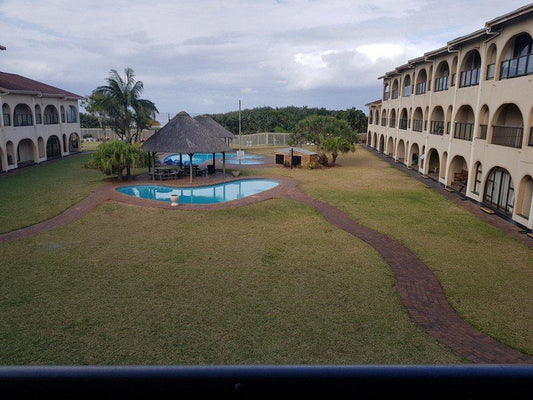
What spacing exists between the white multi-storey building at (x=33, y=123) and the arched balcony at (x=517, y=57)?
3055 cm

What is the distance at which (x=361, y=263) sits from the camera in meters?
13.2

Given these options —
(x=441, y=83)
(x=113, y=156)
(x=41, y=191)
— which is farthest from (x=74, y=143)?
(x=441, y=83)

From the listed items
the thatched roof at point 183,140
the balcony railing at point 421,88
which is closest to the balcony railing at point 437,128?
the balcony railing at point 421,88

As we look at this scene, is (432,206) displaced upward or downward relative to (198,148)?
downward

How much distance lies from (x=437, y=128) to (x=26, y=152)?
3302cm

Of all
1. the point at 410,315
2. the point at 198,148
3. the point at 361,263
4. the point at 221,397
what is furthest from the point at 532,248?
Answer: the point at 198,148

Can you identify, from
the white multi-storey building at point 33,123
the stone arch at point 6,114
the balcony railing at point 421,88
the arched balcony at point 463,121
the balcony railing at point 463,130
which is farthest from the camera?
the balcony railing at point 421,88

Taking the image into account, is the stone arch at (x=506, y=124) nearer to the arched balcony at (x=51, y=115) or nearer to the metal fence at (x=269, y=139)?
the arched balcony at (x=51, y=115)

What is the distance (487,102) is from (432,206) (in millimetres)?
5658

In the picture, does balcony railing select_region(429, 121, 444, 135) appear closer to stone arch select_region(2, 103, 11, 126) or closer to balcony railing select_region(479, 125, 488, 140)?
balcony railing select_region(479, 125, 488, 140)

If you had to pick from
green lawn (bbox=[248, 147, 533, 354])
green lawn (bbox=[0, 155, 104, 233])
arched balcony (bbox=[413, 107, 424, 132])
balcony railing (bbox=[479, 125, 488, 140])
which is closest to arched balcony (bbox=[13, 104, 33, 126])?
green lawn (bbox=[0, 155, 104, 233])

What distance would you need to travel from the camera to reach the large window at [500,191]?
61.7 feet

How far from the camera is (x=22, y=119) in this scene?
33.6 meters

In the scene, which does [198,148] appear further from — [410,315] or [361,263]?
[410,315]
